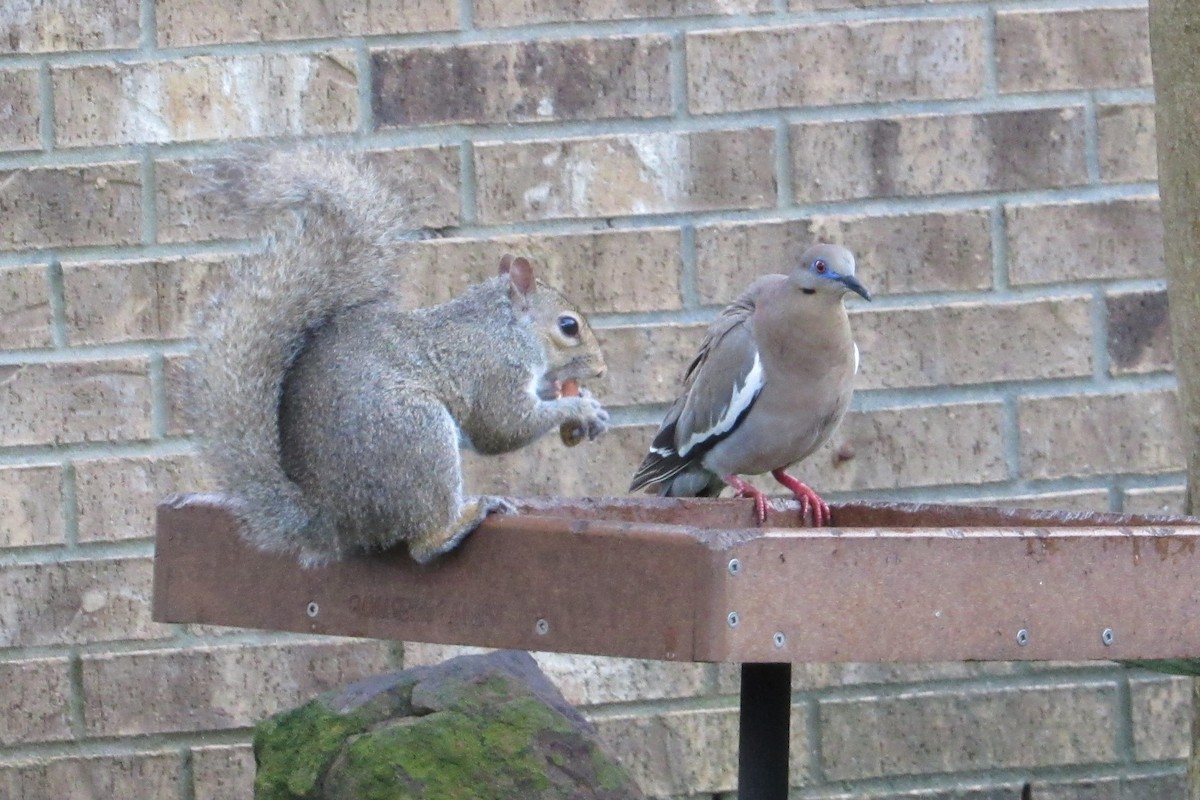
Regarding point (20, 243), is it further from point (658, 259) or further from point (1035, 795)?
point (1035, 795)

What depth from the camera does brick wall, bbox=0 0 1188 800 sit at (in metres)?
3.16

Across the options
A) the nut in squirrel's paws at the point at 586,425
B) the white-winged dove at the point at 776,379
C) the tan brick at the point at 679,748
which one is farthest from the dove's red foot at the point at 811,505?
the tan brick at the point at 679,748

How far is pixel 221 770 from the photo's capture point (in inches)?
126

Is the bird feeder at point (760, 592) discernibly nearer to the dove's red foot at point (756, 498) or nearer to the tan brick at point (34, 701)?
the dove's red foot at point (756, 498)

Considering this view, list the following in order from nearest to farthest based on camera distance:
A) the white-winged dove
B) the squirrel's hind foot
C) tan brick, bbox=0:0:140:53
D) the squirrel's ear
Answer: the squirrel's hind foot
the squirrel's ear
the white-winged dove
tan brick, bbox=0:0:140:53

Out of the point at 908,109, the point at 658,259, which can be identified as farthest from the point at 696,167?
the point at 908,109

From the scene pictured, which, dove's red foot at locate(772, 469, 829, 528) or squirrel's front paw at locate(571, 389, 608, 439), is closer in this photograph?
squirrel's front paw at locate(571, 389, 608, 439)

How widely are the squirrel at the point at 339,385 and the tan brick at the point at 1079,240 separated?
1.28 m

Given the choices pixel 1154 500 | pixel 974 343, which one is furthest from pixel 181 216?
pixel 1154 500

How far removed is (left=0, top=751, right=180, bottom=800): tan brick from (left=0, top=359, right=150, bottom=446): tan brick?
598mm

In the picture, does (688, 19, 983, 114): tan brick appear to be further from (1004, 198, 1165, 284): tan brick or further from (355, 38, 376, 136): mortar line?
(355, 38, 376, 136): mortar line

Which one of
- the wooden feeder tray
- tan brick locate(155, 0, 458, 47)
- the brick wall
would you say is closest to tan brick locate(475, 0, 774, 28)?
the brick wall

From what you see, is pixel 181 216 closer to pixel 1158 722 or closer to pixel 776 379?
pixel 776 379

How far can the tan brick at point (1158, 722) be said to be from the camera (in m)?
3.30
